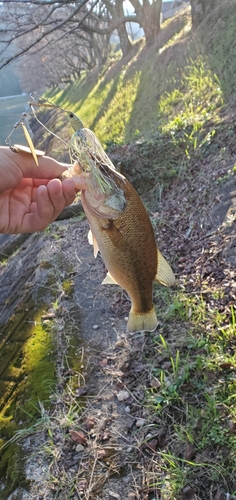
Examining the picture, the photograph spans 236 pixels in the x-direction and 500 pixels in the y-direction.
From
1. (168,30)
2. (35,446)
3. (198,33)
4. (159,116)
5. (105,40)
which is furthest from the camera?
(105,40)

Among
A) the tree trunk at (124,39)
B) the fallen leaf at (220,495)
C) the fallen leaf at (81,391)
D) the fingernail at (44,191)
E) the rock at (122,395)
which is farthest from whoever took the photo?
the tree trunk at (124,39)

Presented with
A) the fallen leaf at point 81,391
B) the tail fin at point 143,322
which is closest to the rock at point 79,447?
the fallen leaf at point 81,391

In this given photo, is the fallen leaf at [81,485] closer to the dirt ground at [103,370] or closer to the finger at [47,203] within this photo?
the dirt ground at [103,370]

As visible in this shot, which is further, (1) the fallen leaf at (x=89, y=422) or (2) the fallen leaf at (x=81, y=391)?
(2) the fallen leaf at (x=81, y=391)

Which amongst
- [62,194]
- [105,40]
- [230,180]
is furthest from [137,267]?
[105,40]

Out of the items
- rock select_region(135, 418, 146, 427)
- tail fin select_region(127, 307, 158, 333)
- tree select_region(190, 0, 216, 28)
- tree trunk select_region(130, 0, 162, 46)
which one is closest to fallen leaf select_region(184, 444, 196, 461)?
rock select_region(135, 418, 146, 427)

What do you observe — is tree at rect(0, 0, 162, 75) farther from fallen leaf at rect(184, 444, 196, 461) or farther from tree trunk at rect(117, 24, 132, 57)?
fallen leaf at rect(184, 444, 196, 461)

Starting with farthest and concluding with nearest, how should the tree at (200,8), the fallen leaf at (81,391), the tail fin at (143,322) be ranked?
the tree at (200,8), the fallen leaf at (81,391), the tail fin at (143,322)

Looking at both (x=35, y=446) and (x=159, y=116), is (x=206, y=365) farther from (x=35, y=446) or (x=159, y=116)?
(x=159, y=116)
